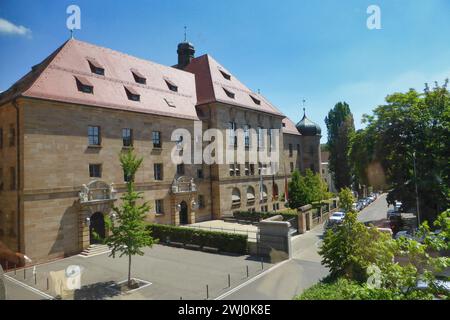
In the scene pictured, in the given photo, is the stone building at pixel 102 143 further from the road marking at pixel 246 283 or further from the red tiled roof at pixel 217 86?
the road marking at pixel 246 283

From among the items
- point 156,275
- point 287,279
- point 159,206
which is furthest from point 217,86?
point 287,279

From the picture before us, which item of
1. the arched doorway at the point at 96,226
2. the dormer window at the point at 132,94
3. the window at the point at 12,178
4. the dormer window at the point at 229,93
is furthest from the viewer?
the dormer window at the point at 229,93

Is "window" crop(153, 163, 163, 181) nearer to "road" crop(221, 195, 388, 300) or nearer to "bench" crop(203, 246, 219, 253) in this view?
"bench" crop(203, 246, 219, 253)

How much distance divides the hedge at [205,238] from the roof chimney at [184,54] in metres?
26.5

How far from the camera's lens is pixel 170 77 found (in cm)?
3647

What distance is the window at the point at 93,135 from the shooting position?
25381 mm

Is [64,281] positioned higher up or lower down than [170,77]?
lower down

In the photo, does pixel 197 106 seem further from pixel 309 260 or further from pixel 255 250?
pixel 309 260

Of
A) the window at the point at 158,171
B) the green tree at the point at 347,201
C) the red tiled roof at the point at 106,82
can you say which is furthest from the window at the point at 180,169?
the green tree at the point at 347,201

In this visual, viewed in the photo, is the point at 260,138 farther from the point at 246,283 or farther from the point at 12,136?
the point at 12,136

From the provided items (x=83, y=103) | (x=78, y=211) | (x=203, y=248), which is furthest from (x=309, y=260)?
(x=83, y=103)

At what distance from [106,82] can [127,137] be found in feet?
18.0
